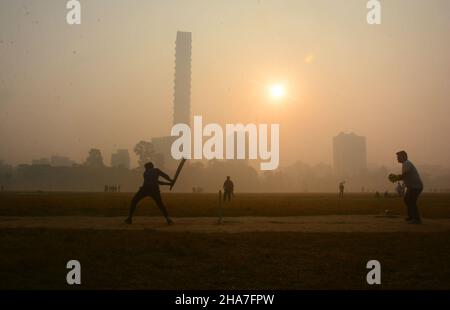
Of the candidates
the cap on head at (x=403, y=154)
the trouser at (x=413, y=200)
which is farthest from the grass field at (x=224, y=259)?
the cap on head at (x=403, y=154)

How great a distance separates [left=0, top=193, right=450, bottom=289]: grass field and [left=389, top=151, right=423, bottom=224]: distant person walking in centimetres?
231

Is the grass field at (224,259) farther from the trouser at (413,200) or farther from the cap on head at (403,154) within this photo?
the cap on head at (403,154)

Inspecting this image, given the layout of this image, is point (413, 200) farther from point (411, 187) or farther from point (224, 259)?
point (224, 259)

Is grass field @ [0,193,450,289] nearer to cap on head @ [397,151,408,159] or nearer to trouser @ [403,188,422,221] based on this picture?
trouser @ [403,188,422,221]

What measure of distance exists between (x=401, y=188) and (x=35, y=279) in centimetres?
3710

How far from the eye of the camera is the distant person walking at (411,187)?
41.4 ft

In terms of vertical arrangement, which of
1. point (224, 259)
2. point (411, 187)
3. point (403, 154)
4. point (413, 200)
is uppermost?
point (403, 154)

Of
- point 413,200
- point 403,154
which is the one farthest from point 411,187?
point 403,154

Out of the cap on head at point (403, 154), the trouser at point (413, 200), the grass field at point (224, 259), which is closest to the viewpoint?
the grass field at point (224, 259)

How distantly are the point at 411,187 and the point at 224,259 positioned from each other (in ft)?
25.7

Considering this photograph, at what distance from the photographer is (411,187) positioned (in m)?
12.8

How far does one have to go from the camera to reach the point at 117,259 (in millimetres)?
7109

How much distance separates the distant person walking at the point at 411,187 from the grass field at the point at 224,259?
2314 mm
